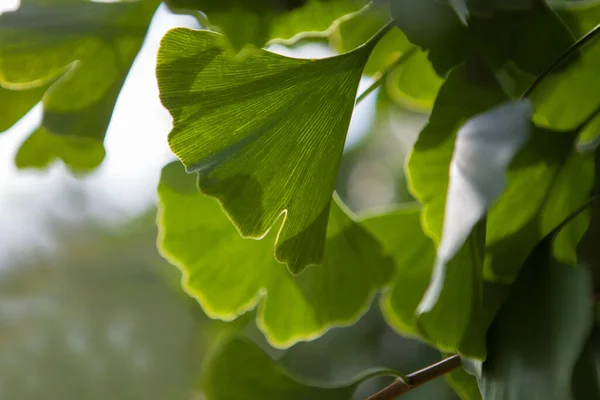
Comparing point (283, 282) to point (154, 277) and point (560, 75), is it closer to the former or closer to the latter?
point (560, 75)

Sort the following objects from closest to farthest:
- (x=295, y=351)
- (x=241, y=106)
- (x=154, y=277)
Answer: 1. (x=241, y=106)
2. (x=295, y=351)
3. (x=154, y=277)

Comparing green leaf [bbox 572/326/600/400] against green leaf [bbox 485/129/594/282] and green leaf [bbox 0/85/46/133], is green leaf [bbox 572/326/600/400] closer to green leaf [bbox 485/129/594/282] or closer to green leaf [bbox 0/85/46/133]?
green leaf [bbox 485/129/594/282]

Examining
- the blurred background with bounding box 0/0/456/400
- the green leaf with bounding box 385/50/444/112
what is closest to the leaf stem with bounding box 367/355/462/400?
the green leaf with bounding box 385/50/444/112

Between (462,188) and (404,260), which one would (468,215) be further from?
(404,260)

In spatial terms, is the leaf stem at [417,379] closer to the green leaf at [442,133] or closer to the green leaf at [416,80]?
the green leaf at [442,133]

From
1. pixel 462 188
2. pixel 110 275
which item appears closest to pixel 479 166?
pixel 462 188

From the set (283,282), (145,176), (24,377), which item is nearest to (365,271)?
(283,282)

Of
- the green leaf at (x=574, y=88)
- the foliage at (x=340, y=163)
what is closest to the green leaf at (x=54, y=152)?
the foliage at (x=340, y=163)
